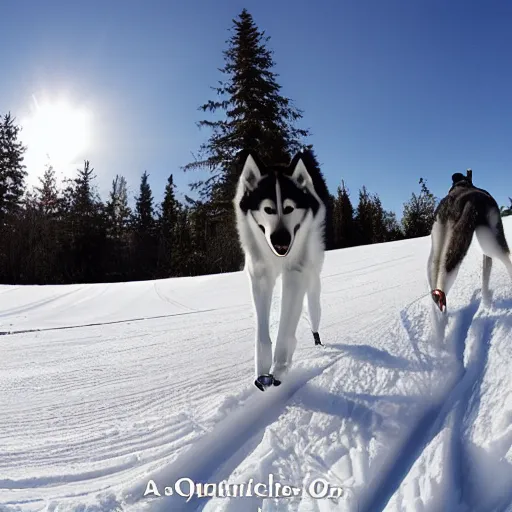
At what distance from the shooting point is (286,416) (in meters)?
1.35

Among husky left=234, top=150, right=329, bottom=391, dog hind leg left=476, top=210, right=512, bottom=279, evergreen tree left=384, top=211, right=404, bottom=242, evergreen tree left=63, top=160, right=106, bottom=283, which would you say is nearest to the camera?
husky left=234, top=150, right=329, bottom=391

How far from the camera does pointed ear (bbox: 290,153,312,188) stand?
5.42ft

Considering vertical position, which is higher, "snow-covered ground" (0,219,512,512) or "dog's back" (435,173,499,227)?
"dog's back" (435,173,499,227)

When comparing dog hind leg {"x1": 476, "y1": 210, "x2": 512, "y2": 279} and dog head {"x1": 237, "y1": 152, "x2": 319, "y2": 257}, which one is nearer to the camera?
dog head {"x1": 237, "y1": 152, "x2": 319, "y2": 257}

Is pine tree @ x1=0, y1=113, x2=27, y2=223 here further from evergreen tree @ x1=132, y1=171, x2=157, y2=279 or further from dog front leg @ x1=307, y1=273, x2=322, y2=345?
dog front leg @ x1=307, y1=273, x2=322, y2=345

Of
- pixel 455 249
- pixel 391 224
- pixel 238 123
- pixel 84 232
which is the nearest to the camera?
pixel 455 249

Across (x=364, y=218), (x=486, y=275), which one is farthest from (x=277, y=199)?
(x=364, y=218)

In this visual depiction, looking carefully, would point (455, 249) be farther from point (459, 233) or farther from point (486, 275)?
point (486, 275)

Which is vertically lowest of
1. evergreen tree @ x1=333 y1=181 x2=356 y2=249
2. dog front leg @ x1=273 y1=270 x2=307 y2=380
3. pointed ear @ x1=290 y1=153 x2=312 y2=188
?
dog front leg @ x1=273 y1=270 x2=307 y2=380

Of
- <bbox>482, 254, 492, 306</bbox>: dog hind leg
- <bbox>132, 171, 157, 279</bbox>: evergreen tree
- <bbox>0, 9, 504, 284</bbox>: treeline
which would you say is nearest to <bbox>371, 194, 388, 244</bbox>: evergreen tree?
<bbox>0, 9, 504, 284</bbox>: treeline

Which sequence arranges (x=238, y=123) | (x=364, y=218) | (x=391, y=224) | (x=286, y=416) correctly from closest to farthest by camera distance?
(x=286, y=416), (x=238, y=123), (x=364, y=218), (x=391, y=224)

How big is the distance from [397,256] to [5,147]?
94.9 feet

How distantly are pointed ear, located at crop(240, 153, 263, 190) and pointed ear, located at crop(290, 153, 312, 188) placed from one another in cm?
15

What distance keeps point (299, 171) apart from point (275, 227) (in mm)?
343
